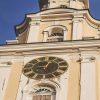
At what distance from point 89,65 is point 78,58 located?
2.86 ft

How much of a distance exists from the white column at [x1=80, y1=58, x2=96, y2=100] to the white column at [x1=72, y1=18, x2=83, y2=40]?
2468 mm

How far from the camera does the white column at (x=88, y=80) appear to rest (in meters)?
23.5

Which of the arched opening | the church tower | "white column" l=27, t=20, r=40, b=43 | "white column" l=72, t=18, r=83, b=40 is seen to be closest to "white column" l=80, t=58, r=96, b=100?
the church tower

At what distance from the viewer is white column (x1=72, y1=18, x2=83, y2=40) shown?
28000mm

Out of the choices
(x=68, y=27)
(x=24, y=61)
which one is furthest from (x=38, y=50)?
(x=68, y=27)

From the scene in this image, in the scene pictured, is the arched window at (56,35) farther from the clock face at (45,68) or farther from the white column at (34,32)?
the clock face at (45,68)

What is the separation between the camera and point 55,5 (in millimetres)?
33094

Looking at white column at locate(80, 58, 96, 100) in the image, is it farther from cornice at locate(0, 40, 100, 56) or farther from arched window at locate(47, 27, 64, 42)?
arched window at locate(47, 27, 64, 42)

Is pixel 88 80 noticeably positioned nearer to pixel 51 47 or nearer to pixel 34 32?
pixel 51 47

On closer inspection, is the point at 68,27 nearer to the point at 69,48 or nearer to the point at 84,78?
the point at 69,48

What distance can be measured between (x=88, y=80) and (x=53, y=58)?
2.68 metres

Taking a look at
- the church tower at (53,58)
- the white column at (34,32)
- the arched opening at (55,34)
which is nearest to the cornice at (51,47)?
the church tower at (53,58)

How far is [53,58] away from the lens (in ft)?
86.0

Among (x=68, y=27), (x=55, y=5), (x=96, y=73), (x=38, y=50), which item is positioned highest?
(x=55, y=5)
